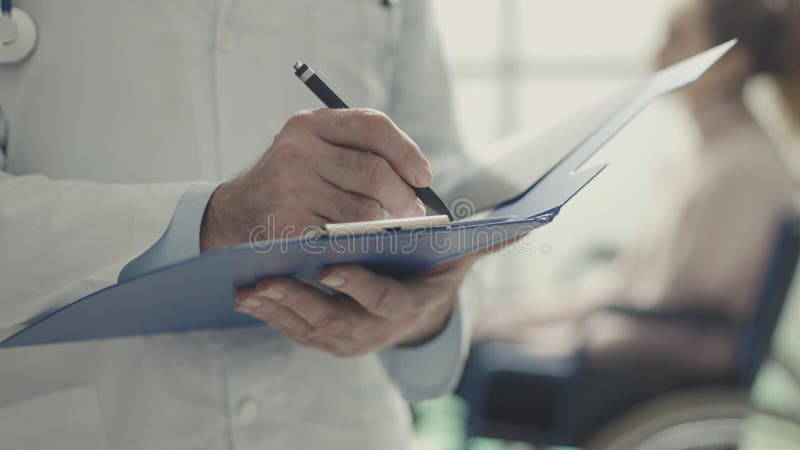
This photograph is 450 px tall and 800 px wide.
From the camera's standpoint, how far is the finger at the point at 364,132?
18.8 inches

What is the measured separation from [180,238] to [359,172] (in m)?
0.15

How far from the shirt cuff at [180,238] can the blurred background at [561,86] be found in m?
3.10

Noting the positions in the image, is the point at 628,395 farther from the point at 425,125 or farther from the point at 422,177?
the point at 422,177

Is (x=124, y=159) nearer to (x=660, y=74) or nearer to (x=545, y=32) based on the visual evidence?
(x=660, y=74)

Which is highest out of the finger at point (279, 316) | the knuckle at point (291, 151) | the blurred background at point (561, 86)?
the blurred background at point (561, 86)

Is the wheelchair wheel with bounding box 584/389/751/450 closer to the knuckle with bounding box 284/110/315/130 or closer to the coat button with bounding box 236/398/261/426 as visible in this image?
the coat button with bounding box 236/398/261/426

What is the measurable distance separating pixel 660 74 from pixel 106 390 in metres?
0.54

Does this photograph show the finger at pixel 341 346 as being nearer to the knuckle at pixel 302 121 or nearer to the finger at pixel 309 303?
the finger at pixel 309 303

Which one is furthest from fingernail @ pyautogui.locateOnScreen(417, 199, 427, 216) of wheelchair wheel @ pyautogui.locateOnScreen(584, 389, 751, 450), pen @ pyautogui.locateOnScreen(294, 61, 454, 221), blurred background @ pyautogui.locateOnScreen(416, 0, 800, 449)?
blurred background @ pyautogui.locateOnScreen(416, 0, 800, 449)

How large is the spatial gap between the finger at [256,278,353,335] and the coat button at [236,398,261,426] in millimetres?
123

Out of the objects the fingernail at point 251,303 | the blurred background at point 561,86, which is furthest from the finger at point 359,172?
the blurred background at point 561,86

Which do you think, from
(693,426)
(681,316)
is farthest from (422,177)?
(681,316)

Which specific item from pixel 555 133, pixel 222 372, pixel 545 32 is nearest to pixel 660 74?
pixel 555 133

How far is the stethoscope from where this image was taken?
574mm
